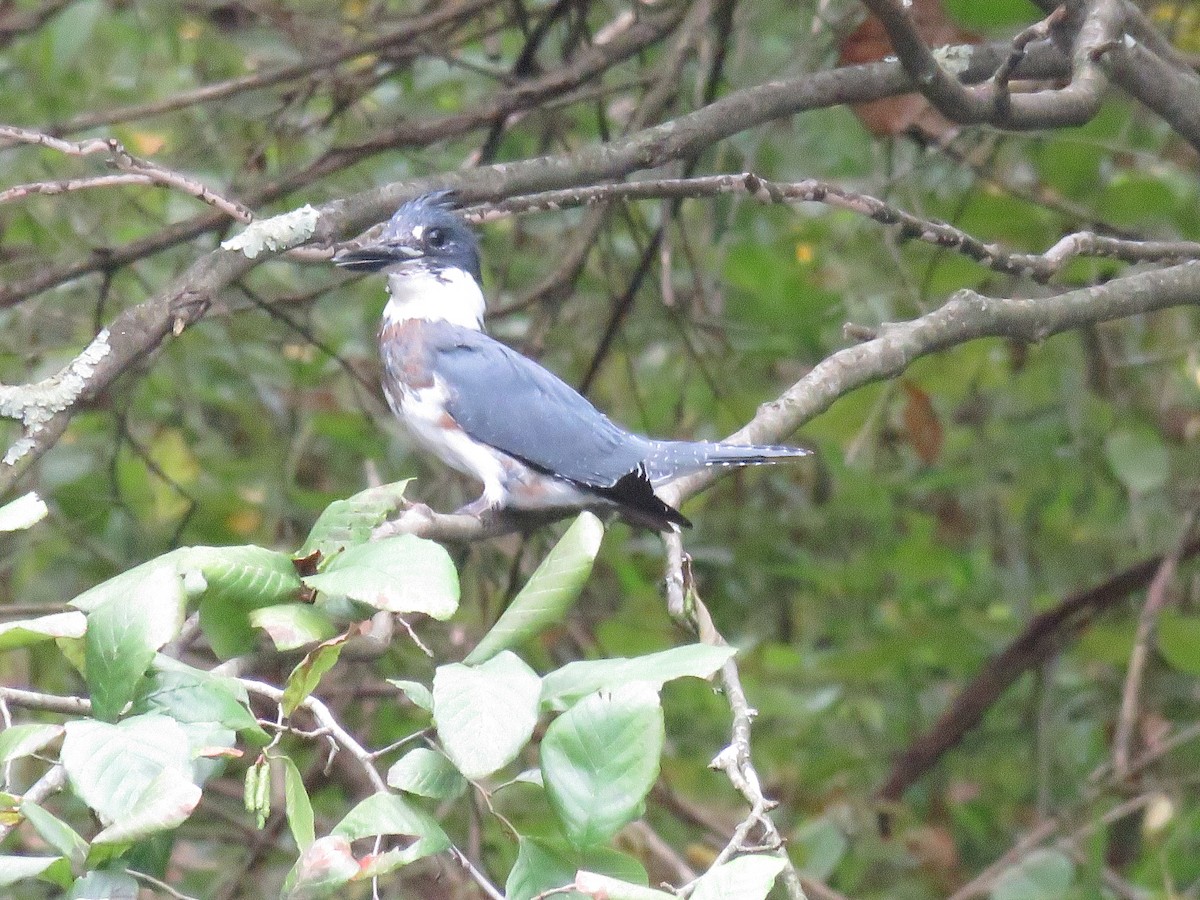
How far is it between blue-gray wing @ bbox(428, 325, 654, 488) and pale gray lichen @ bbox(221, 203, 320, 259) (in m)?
0.80

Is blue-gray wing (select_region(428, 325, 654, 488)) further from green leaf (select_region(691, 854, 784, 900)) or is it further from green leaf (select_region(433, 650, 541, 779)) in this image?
green leaf (select_region(691, 854, 784, 900))

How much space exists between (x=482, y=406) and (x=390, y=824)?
1728 millimetres

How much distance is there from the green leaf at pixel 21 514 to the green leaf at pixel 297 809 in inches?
11.9

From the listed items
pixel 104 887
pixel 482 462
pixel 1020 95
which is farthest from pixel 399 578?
pixel 482 462

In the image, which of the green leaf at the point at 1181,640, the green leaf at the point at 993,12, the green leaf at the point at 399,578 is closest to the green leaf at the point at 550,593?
the green leaf at the point at 399,578

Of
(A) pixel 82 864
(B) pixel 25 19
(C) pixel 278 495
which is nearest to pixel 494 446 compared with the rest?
(C) pixel 278 495

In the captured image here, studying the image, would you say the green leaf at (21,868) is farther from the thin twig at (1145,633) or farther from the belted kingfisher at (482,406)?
the thin twig at (1145,633)

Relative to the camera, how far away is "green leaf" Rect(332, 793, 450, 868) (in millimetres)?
1092

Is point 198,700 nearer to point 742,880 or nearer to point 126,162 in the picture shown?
point 742,880

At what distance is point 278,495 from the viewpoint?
3244mm

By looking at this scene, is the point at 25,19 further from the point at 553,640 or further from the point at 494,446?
the point at 553,640

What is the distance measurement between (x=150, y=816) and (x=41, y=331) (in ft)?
7.97

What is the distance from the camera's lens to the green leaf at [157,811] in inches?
39.7

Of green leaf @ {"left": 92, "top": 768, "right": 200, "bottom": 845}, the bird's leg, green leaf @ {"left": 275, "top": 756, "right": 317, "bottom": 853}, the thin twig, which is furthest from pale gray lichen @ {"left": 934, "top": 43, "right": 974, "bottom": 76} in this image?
green leaf @ {"left": 92, "top": 768, "right": 200, "bottom": 845}
